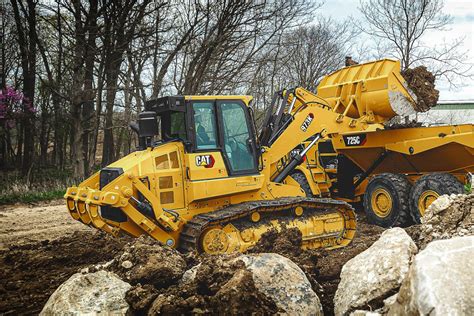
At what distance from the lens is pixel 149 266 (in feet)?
14.2

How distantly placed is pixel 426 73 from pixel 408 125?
3.84 ft

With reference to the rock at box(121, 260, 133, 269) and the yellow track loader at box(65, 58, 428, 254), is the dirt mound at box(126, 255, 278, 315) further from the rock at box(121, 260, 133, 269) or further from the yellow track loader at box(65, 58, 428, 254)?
the yellow track loader at box(65, 58, 428, 254)

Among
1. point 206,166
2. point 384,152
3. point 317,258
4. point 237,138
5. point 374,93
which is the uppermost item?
point 374,93

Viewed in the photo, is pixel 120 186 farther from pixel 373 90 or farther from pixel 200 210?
pixel 373 90

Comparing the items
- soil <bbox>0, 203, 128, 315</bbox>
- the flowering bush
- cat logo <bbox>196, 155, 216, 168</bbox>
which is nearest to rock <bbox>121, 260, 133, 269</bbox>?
soil <bbox>0, 203, 128, 315</bbox>

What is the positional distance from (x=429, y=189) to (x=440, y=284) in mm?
6218

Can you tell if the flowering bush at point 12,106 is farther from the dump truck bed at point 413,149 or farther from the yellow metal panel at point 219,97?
the yellow metal panel at point 219,97

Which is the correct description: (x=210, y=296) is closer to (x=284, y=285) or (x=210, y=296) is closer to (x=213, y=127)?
(x=284, y=285)

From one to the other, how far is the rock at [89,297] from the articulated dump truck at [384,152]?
4.51 m

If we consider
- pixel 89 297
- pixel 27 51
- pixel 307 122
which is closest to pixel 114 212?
pixel 89 297

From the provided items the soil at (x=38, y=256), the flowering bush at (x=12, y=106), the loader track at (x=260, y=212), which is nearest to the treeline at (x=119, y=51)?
the flowering bush at (x=12, y=106)

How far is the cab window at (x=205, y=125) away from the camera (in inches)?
260

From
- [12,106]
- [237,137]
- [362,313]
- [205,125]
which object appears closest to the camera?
[362,313]

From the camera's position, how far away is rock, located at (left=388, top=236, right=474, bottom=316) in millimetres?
2627
